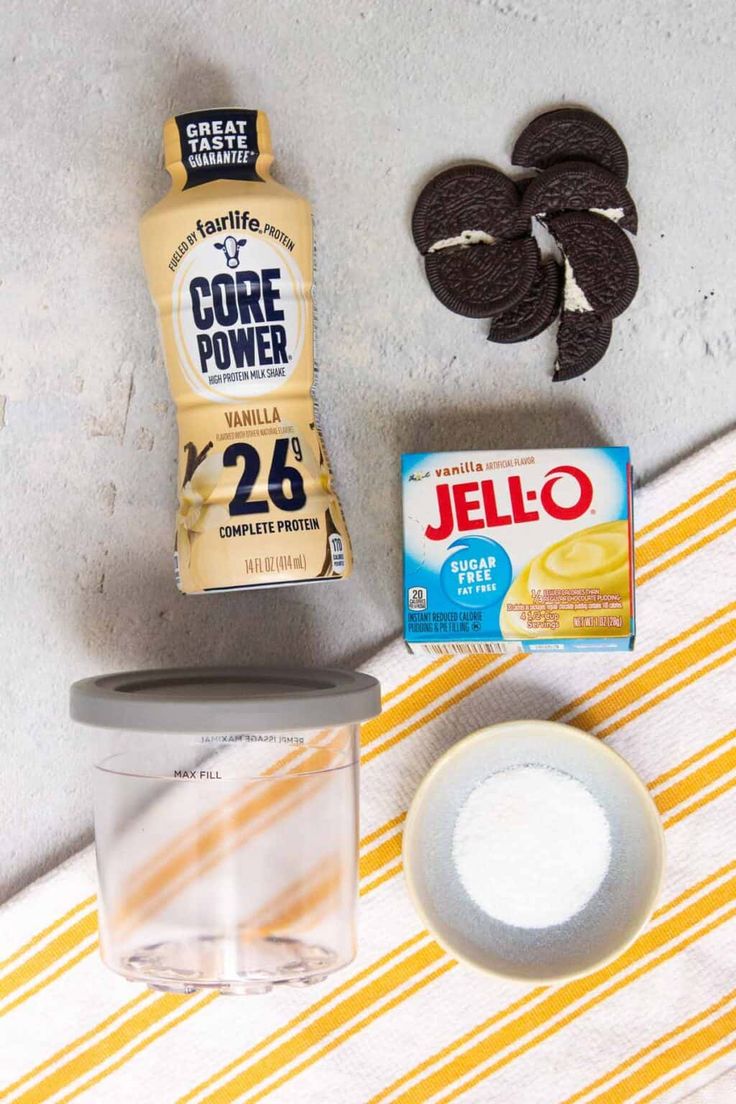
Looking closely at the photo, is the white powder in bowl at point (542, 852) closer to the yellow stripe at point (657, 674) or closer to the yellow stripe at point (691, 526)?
the yellow stripe at point (657, 674)

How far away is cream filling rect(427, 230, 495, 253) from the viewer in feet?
2.54

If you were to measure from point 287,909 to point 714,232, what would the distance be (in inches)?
23.0

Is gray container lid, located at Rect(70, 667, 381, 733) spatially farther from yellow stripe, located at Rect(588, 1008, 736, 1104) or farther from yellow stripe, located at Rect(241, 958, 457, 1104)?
yellow stripe, located at Rect(588, 1008, 736, 1104)

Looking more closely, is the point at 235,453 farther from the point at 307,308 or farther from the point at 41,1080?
the point at 41,1080

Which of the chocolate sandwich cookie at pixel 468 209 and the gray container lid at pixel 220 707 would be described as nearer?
the gray container lid at pixel 220 707

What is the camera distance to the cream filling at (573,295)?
765 millimetres

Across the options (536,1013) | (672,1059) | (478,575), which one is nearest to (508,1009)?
(536,1013)

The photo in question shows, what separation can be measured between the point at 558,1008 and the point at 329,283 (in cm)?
59

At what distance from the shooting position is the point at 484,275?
77 cm

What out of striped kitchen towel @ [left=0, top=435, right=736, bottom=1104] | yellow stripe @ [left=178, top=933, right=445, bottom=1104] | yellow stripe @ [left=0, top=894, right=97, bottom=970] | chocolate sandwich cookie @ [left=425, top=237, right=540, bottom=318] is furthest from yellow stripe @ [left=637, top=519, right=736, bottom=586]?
yellow stripe @ [left=0, top=894, right=97, bottom=970]

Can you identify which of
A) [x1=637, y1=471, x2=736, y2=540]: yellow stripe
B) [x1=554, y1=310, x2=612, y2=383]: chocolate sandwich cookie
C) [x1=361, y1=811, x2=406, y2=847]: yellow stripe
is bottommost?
[x1=361, y1=811, x2=406, y2=847]: yellow stripe

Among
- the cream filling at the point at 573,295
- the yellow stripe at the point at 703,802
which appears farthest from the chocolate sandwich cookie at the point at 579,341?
the yellow stripe at the point at 703,802

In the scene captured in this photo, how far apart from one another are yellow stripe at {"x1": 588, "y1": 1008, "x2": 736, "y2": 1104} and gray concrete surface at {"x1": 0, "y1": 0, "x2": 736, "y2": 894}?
390 millimetres

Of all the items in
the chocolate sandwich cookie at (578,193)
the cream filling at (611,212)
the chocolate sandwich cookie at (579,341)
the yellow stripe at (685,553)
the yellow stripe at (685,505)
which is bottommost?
the yellow stripe at (685,553)
